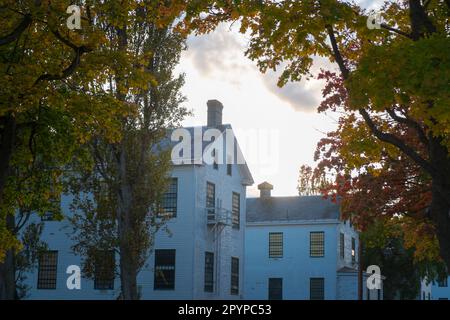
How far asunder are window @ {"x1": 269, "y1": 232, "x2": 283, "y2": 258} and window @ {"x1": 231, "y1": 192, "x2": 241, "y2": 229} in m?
9.58

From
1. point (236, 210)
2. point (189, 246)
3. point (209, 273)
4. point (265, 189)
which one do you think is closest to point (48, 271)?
point (189, 246)

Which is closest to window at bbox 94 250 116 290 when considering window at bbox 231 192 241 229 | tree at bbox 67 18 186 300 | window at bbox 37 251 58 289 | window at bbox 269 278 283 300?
tree at bbox 67 18 186 300

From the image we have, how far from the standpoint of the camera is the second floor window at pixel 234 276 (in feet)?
135

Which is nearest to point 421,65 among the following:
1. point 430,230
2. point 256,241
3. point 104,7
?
point 104,7

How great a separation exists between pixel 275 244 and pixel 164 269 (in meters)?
17.0

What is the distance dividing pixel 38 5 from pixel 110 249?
15.6 m

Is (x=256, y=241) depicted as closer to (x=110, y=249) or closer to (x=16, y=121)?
(x=110, y=249)

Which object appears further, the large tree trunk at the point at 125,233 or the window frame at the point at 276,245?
the window frame at the point at 276,245

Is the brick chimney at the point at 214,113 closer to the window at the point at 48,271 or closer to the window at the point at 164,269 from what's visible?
the window at the point at 164,269

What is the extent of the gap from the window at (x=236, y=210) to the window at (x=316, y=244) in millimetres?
9524

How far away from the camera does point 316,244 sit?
50.9m

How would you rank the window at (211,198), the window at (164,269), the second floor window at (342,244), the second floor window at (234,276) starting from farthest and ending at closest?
the second floor window at (342,244), the second floor window at (234,276), the window at (211,198), the window at (164,269)

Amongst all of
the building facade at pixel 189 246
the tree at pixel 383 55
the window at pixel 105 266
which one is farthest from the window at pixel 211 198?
the tree at pixel 383 55

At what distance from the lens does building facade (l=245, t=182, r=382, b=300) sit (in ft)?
164
